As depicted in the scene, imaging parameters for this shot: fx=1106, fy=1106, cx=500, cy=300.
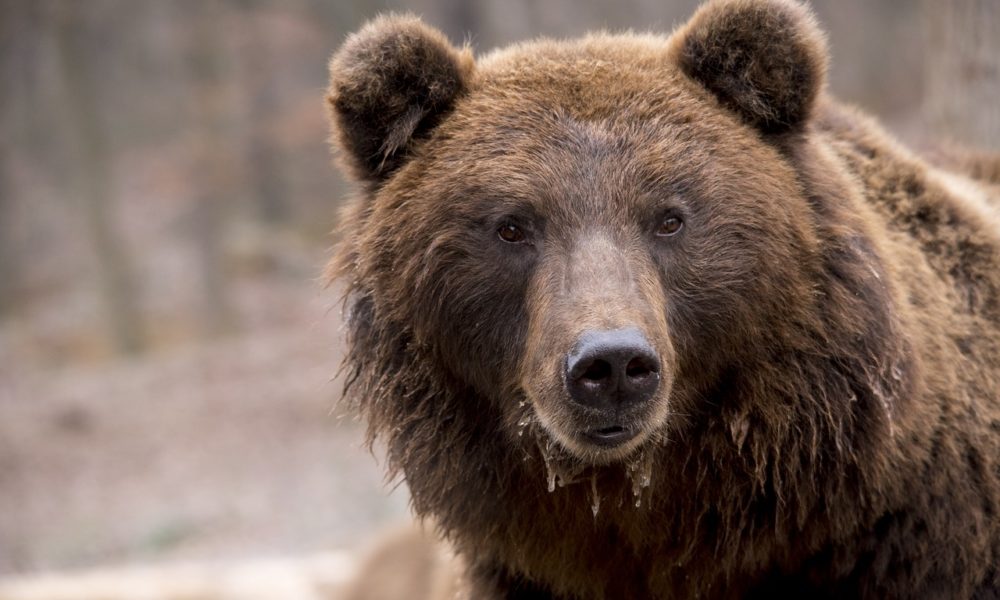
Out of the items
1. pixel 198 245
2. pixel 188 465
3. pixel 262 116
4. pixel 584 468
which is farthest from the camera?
pixel 262 116

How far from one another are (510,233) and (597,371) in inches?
29.1

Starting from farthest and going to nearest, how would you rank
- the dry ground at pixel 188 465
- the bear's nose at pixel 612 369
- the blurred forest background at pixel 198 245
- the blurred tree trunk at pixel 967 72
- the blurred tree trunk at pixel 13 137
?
1. the blurred tree trunk at pixel 13 137
2. the blurred forest background at pixel 198 245
3. the dry ground at pixel 188 465
4. the blurred tree trunk at pixel 967 72
5. the bear's nose at pixel 612 369

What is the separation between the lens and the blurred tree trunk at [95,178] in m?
20.2

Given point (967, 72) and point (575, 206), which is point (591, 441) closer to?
point (575, 206)

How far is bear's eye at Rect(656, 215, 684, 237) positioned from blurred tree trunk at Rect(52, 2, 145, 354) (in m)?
18.5

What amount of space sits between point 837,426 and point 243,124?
23.3 metres

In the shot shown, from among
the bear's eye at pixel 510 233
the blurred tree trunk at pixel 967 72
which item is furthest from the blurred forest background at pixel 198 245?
the bear's eye at pixel 510 233

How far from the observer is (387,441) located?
14.4 feet

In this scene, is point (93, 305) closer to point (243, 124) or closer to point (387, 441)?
point (243, 124)

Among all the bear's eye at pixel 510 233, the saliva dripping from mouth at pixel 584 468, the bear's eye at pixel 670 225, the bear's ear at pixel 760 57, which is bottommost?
the saliva dripping from mouth at pixel 584 468

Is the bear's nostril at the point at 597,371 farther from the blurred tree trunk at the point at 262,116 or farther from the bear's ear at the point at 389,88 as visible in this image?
the blurred tree trunk at the point at 262,116

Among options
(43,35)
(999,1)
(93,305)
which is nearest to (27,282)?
(93,305)

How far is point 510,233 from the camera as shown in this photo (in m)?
3.99

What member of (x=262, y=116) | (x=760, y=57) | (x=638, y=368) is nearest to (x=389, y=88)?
(x=760, y=57)
